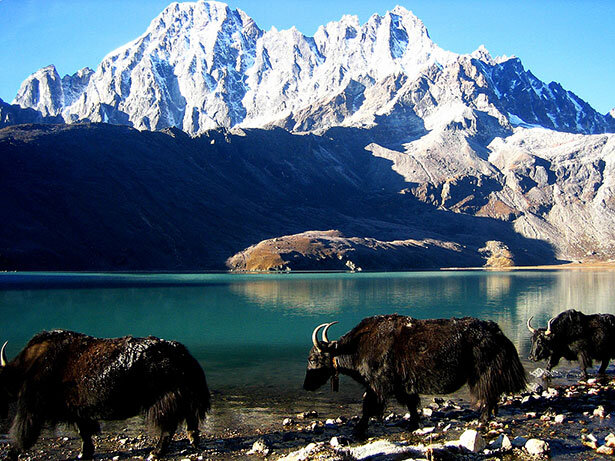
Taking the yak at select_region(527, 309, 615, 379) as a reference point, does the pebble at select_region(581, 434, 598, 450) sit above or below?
below

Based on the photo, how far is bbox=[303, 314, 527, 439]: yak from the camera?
1023cm

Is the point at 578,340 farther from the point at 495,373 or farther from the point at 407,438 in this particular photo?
the point at 407,438

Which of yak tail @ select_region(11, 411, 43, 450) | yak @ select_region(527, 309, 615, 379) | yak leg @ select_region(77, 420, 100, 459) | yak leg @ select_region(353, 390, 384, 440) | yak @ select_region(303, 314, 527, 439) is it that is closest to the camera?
yak tail @ select_region(11, 411, 43, 450)

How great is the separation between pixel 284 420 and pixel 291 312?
2956 cm

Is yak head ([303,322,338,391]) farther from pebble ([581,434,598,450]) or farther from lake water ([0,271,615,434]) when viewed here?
pebble ([581,434,598,450])

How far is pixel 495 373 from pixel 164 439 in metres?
6.35

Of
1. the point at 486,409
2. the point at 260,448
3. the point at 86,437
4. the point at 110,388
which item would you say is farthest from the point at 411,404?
the point at 86,437

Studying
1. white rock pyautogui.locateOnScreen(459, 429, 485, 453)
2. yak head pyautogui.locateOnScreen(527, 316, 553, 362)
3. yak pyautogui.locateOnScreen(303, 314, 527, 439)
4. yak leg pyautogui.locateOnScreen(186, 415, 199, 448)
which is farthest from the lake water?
white rock pyautogui.locateOnScreen(459, 429, 485, 453)

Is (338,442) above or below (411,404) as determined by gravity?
below

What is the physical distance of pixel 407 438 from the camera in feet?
33.6

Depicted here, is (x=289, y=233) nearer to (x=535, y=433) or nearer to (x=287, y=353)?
(x=287, y=353)

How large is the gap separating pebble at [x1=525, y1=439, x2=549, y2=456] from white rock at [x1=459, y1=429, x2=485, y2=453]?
32.1 inches

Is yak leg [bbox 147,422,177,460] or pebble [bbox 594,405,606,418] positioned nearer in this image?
yak leg [bbox 147,422,177,460]

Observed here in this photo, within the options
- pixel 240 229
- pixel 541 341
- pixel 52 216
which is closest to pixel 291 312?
pixel 541 341
